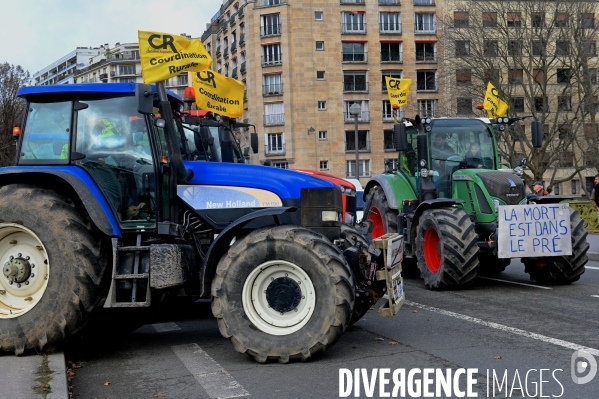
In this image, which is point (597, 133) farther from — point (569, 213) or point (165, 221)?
point (165, 221)

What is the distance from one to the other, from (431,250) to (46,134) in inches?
275

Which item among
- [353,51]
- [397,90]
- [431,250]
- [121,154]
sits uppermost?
[353,51]

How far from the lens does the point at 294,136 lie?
70875 millimetres

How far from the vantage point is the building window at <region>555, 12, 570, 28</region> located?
42562 millimetres

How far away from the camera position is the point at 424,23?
2977 inches

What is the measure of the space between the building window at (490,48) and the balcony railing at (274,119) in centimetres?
3066

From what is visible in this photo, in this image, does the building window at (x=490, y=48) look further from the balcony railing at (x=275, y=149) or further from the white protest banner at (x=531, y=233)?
the white protest banner at (x=531, y=233)

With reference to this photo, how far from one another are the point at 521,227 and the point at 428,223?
146 cm

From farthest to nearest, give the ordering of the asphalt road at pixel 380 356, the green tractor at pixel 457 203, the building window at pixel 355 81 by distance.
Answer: the building window at pixel 355 81 → the green tractor at pixel 457 203 → the asphalt road at pixel 380 356

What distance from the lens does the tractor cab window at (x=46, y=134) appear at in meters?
8.12

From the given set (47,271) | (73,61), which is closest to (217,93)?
(47,271)

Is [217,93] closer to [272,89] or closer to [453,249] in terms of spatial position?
[453,249]

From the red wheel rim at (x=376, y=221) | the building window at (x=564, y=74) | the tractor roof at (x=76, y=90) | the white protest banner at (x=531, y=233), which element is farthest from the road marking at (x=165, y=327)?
the building window at (x=564, y=74)

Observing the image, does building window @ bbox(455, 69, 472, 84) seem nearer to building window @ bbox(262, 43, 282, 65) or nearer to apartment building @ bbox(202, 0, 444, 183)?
apartment building @ bbox(202, 0, 444, 183)
